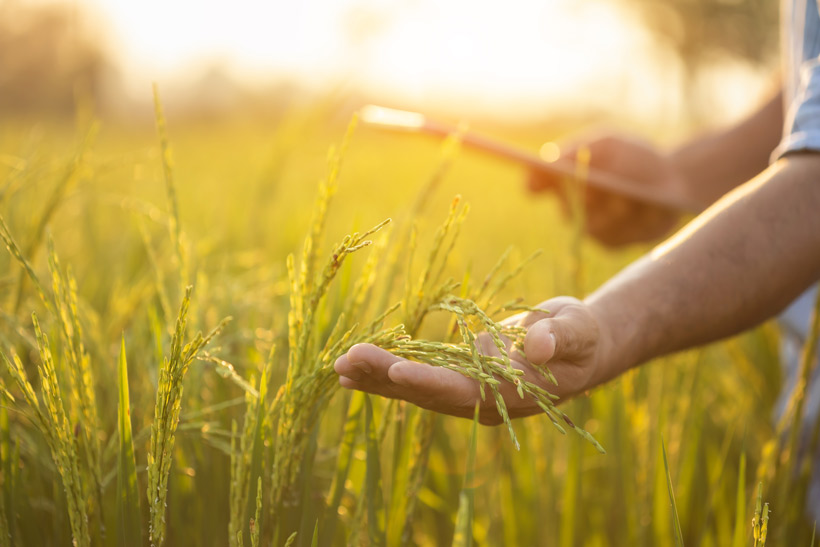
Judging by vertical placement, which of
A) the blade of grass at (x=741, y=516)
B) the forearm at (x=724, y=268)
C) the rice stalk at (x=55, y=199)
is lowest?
the blade of grass at (x=741, y=516)

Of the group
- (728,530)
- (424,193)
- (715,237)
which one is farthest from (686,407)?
(424,193)

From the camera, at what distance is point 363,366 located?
0.49 meters

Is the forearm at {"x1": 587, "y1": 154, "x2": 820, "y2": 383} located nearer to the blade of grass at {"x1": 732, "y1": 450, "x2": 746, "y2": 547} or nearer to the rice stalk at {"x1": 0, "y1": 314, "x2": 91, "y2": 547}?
the blade of grass at {"x1": 732, "y1": 450, "x2": 746, "y2": 547}

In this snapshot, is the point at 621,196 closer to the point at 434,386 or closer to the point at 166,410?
the point at 434,386

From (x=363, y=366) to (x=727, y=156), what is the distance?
140cm

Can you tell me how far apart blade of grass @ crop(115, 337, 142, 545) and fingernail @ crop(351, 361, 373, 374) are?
0.21 metres

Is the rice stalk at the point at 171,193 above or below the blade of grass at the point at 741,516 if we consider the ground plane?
above

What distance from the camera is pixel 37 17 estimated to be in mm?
15617

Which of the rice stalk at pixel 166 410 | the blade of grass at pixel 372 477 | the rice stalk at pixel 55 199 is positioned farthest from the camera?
the rice stalk at pixel 55 199

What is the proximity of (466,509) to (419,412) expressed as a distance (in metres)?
0.23

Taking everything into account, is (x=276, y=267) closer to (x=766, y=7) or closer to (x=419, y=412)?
(x=419, y=412)

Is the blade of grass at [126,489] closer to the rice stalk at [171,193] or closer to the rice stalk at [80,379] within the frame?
the rice stalk at [80,379]

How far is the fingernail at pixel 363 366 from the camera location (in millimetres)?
484

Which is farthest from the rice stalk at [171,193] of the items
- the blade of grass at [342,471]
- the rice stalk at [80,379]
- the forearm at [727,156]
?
the forearm at [727,156]
